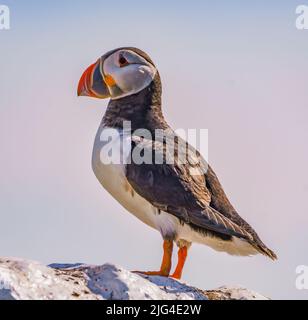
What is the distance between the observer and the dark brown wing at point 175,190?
12.1 metres

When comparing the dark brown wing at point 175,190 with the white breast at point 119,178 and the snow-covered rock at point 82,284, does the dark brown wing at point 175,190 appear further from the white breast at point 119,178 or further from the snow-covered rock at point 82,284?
the snow-covered rock at point 82,284

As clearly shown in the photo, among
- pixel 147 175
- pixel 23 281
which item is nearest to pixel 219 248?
pixel 147 175

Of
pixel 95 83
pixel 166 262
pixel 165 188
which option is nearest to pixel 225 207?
pixel 165 188

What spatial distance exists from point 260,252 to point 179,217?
A: 45.7 inches

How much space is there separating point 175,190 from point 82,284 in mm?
2247

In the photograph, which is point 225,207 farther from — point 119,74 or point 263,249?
point 119,74

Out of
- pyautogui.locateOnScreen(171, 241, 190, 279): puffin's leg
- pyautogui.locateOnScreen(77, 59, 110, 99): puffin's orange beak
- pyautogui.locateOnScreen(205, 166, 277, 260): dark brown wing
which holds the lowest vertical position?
pyautogui.locateOnScreen(171, 241, 190, 279): puffin's leg

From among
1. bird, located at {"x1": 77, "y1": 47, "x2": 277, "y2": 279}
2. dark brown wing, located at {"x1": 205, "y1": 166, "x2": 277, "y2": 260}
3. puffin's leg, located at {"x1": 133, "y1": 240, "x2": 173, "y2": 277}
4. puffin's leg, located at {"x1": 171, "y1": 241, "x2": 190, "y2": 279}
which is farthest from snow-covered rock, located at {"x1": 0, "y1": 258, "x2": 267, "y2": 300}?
dark brown wing, located at {"x1": 205, "y1": 166, "x2": 277, "y2": 260}

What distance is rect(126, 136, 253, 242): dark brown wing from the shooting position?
1211 cm

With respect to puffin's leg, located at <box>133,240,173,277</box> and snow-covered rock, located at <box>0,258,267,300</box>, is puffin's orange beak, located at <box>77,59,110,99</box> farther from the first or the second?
snow-covered rock, located at <box>0,258,267,300</box>

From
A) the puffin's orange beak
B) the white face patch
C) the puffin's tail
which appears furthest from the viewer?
the puffin's orange beak

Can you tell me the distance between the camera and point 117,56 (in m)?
13.3

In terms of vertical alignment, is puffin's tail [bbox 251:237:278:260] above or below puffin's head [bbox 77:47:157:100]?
below
